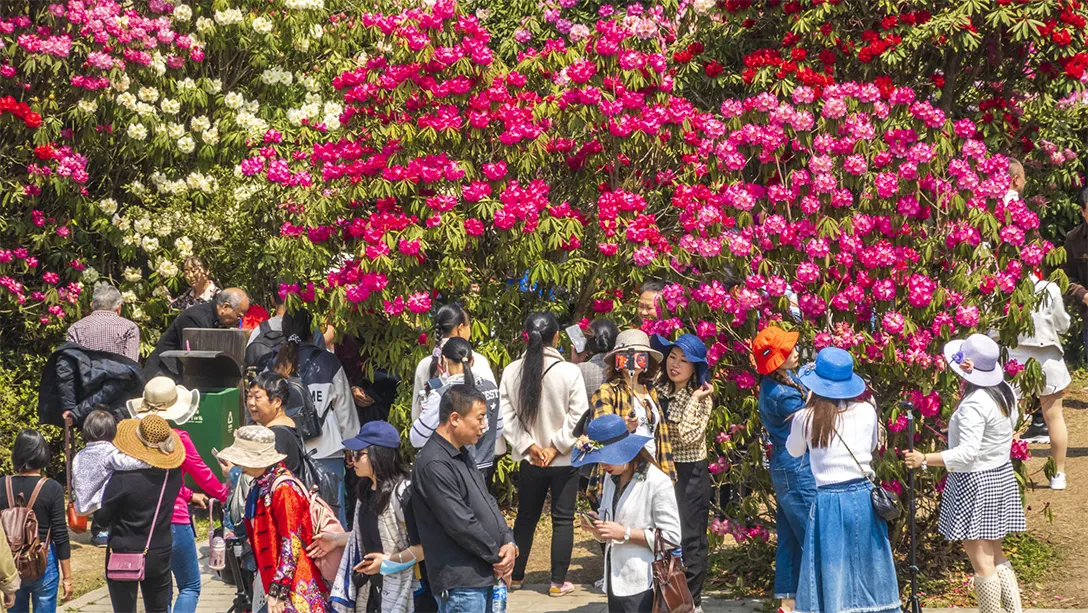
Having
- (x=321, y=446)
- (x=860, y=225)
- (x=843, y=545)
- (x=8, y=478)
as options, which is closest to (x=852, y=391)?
(x=843, y=545)

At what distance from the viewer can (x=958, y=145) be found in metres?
8.70

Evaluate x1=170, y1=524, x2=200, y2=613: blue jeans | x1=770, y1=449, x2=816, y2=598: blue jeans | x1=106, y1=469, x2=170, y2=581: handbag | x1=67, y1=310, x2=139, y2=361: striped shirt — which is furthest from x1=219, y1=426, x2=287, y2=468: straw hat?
x1=67, y1=310, x2=139, y2=361: striped shirt

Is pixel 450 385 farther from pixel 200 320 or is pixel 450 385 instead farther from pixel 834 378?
pixel 200 320

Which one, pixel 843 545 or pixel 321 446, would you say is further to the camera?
pixel 321 446

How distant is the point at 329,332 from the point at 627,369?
2791 millimetres

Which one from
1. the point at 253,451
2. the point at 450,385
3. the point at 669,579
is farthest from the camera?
the point at 450,385

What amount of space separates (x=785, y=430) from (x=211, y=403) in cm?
513

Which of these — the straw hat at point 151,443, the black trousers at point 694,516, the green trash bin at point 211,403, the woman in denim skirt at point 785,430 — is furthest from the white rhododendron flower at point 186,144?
the woman in denim skirt at point 785,430

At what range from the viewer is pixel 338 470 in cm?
952

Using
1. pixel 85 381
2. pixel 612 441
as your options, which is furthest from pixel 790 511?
pixel 85 381

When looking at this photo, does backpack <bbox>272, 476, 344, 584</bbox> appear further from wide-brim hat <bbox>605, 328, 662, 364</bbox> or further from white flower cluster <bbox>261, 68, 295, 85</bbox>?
white flower cluster <bbox>261, 68, 295, 85</bbox>

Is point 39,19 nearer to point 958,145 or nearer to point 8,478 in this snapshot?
point 8,478

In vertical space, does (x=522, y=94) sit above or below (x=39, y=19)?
below

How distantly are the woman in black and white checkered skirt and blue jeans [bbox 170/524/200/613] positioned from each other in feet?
13.0
